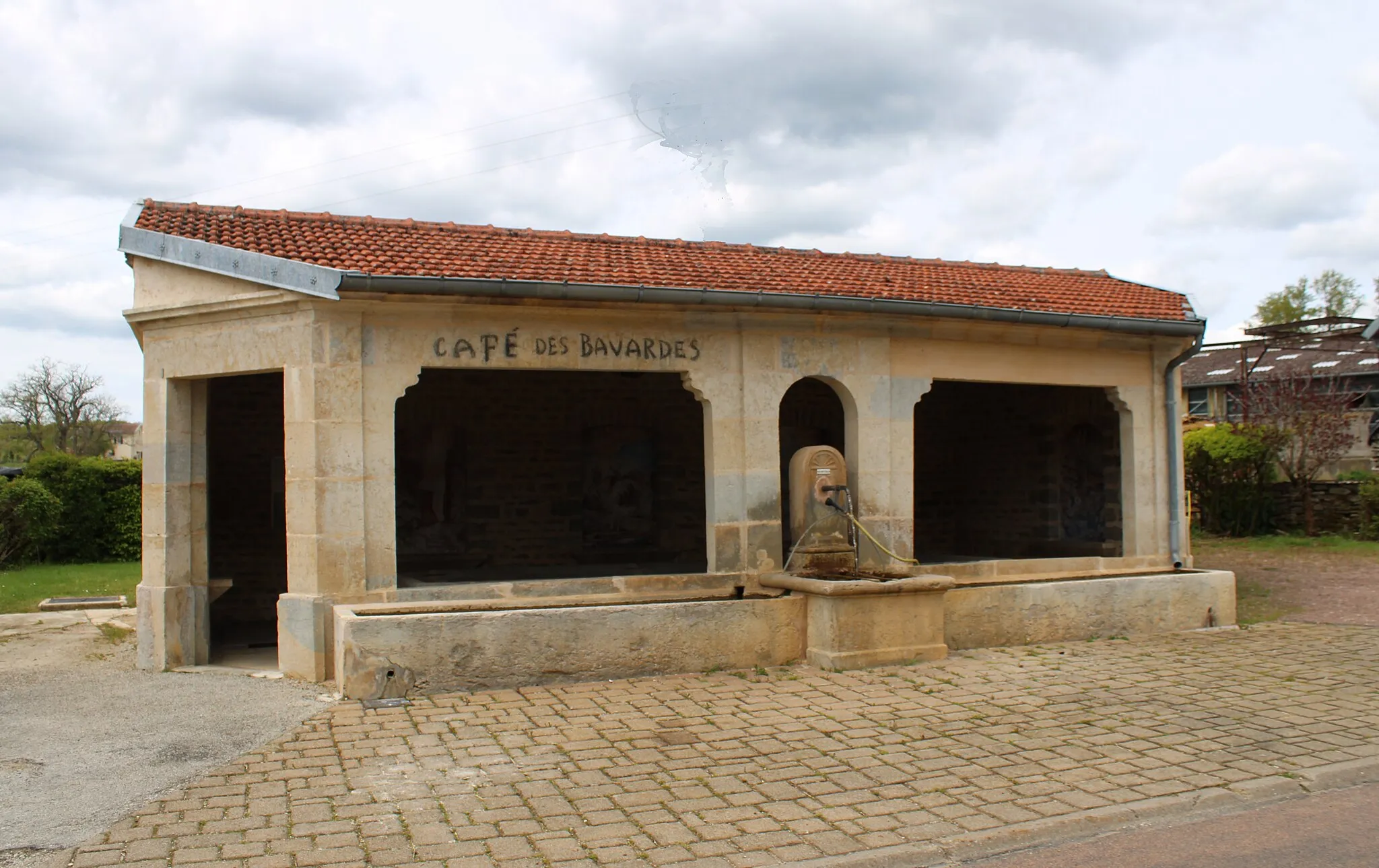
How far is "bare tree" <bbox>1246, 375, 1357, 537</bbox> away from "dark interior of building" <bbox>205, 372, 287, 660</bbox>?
1834 cm

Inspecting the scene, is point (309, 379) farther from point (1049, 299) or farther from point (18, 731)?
point (1049, 299)

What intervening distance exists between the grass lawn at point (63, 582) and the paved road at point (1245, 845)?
1364 cm

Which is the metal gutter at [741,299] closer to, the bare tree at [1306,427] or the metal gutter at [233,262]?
the metal gutter at [233,262]

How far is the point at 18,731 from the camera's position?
707cm

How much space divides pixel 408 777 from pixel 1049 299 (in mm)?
8962

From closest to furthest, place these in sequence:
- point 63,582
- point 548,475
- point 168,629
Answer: point 168,629 < point 548,475 < point 63,582

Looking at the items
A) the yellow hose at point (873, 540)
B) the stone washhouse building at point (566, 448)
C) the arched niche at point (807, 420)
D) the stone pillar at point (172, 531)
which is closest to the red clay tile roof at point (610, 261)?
the stone washhouse building at point (566, 448)

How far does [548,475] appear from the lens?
46.5ft

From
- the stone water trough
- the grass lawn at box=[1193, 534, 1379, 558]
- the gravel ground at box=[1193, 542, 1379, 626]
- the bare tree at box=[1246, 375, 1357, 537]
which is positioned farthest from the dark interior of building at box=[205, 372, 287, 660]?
the bare tree at box=[1246, 375, 1357, 537]

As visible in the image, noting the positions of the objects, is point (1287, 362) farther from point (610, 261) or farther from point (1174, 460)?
point (610, 261)

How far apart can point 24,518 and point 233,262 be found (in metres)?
13.6

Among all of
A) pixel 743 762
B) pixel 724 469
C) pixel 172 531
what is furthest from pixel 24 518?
pixel 743 762

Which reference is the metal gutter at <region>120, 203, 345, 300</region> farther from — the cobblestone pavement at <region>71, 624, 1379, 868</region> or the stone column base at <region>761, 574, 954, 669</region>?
the stone column base at <region>761, 574, 954, 669</region>

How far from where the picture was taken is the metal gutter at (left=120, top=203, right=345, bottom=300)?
347 inches
